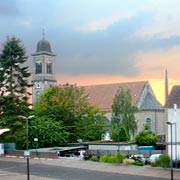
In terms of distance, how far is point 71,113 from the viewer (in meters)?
55.5

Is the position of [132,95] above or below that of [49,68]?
below

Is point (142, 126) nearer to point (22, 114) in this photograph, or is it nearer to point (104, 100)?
point (104, 100)

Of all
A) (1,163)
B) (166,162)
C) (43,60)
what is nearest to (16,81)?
(1,163)

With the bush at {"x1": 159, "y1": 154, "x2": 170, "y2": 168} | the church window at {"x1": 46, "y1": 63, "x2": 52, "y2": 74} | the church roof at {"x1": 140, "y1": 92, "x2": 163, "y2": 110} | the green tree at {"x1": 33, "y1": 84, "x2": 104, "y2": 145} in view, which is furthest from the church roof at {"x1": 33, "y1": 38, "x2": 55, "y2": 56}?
the bush at {"x1": 159, "y1": 154, "x2": 170, "y2": 168}

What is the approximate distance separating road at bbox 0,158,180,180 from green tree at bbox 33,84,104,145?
14687mm

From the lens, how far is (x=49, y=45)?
110375mm

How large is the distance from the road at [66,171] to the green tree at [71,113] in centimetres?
1469

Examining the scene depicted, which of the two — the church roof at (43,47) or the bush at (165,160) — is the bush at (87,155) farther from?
the church roof at (43,47)

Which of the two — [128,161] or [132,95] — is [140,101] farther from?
[128,161]

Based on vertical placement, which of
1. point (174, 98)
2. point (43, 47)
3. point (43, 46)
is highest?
point (43, 46)

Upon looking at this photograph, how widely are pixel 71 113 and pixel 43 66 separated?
5258cm

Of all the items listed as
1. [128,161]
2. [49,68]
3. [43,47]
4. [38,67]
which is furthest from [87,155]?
[43,47]

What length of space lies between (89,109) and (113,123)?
6.34 meters

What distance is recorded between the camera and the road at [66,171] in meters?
29.1
